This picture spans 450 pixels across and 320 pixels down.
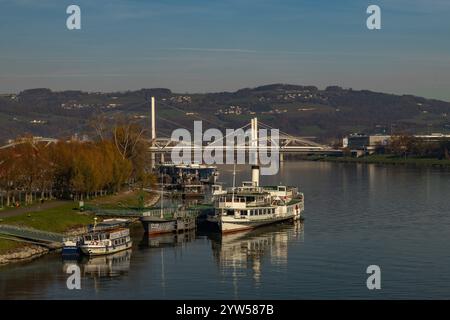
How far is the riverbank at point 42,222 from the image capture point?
119ft

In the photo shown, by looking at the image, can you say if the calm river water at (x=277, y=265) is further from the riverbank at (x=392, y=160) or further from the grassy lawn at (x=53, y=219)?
the riverbank at (x=392, y=160)

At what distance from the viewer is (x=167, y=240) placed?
4250 centimetres

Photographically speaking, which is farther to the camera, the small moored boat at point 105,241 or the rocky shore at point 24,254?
the small moored boat at point 105,241

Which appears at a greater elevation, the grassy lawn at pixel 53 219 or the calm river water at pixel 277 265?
the grassy lawn at pixel 53 219

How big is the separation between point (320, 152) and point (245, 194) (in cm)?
11055

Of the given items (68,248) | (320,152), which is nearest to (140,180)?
(68,248)

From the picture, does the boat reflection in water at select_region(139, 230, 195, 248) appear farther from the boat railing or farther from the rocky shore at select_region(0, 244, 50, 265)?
the rocky shore at select_region(0, 244, 50, 265)

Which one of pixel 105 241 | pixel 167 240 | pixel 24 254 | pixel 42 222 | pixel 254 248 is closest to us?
pixel 24 254

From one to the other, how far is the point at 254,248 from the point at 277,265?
515cm

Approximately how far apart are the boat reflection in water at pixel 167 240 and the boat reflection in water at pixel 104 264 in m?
2.59

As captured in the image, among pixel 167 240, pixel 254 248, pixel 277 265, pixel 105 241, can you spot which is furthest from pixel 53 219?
pixel 277 265

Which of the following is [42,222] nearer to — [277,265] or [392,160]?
[277,265]

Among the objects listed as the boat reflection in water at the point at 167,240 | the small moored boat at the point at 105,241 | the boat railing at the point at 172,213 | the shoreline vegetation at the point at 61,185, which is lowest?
the boat reflection in water at the point at 167,240

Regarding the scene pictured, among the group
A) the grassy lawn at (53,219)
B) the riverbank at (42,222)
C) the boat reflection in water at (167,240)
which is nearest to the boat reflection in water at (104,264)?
the riverbank at (42,222)
